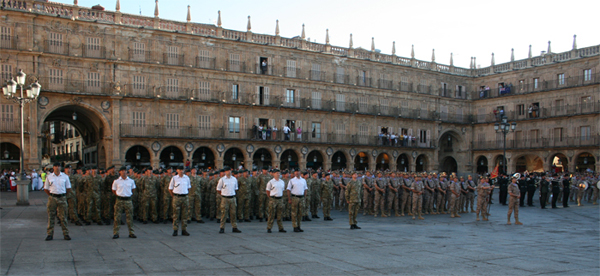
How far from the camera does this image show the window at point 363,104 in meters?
44.4

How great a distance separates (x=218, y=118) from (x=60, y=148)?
2706 cm

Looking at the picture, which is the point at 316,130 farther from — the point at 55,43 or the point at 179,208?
the point at 179,208

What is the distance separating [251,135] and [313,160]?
6.87 m

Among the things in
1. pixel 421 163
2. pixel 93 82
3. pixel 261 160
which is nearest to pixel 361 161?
pixel 421 163

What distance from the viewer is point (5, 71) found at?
31.1 metres

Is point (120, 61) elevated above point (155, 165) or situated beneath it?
elevated above

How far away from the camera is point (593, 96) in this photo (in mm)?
42125

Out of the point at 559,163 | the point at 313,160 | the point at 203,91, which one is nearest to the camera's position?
the point at 203,91

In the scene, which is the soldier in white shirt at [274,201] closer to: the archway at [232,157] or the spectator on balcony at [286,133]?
the archway at [232,157]

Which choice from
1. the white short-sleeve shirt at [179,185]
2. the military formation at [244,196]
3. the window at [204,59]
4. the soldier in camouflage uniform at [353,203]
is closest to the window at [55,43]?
the window at [204,59]

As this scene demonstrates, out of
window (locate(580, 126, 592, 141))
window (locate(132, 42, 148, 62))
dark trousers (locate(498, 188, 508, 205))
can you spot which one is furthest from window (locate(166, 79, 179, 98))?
window (locate(580, 126, 592, 141))

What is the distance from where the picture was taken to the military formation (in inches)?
518

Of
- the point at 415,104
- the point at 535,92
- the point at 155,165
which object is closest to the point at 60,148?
the point at 155,165

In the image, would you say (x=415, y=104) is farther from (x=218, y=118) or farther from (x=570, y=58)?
(x=218, y=118)
